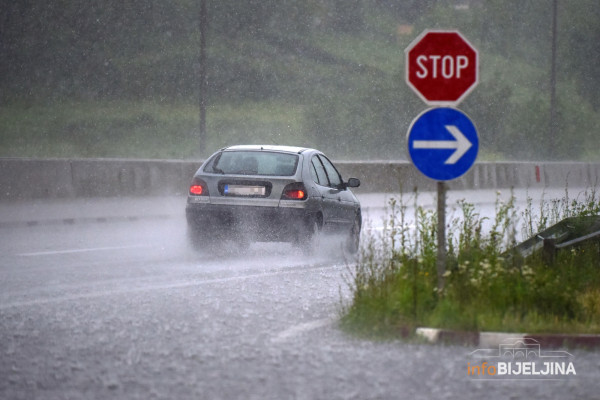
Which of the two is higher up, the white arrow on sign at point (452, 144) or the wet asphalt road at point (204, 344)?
the white arrow on sign at point (452, 144)

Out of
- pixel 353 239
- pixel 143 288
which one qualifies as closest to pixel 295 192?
pixel 353 239

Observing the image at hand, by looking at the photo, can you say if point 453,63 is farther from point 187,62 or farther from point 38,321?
point 187,62

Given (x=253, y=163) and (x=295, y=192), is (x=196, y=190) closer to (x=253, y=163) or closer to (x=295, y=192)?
(x=253, y=163)

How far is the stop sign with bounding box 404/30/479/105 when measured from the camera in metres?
8.98

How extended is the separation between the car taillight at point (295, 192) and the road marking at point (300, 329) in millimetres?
5333

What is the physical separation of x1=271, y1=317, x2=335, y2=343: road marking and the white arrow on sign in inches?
63.1

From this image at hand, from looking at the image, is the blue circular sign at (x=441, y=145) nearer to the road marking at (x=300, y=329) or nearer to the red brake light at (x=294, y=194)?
the road marking at (x=300, y=329)

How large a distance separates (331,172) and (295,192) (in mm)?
2295

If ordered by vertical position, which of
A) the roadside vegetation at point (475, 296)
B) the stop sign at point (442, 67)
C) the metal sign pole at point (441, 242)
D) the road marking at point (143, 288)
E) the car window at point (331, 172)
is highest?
the stop sign at point (442, 67)

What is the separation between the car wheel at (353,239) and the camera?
16.4 metres

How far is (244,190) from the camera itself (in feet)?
47.8

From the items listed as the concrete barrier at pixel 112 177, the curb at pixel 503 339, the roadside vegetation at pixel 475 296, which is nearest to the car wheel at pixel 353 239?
the concrete barrier at pixel 112 177

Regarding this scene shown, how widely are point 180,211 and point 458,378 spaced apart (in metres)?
16.7

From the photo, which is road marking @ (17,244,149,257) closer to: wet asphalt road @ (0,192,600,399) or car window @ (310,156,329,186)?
wet asphalt road @ (0,192,600,399)
